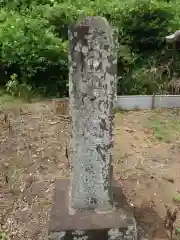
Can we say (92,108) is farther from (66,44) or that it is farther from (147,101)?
(66,44)

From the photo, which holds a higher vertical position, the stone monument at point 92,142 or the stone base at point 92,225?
the stone monument at point 92,142

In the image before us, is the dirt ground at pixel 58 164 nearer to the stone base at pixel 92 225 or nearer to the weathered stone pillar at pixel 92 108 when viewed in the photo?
the stone base at pixel 92 225

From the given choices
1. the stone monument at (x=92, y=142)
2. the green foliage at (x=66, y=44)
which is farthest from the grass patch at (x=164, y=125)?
the stone monument at (x=92, y=142)

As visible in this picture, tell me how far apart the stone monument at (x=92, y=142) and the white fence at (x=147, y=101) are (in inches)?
170

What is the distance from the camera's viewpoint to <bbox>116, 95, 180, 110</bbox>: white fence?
25.0ft

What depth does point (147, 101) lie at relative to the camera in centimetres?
770

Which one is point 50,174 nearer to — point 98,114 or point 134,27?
point 98,114

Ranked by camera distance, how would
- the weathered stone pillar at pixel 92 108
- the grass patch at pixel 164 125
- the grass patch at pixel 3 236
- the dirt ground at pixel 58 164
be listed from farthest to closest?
the grass patch at pixel 164 125
the dirt ground at pixel 58 164
the grass patch at pixel 3 236
the weathered stone pillar at pixel 92 108

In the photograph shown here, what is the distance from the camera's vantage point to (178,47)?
8.70 m

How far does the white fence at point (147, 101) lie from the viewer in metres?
7.62

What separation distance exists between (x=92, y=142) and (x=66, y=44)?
5.71 m

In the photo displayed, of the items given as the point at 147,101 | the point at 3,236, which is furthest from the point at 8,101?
the point at 3,236

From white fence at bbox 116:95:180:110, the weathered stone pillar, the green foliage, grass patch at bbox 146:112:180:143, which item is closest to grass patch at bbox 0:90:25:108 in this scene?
the green foliage

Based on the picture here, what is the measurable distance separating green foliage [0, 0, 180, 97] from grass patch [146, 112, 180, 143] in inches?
42.8
